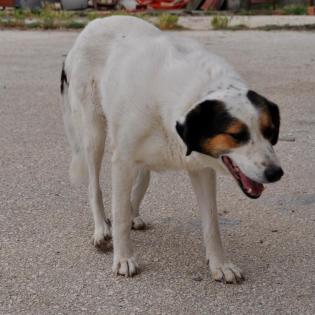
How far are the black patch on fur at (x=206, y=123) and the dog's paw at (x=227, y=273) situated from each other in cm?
89

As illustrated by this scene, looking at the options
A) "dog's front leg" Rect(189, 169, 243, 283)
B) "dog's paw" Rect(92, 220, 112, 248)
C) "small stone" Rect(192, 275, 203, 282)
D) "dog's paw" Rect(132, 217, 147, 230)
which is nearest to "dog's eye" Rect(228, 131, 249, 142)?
"dog's front leg" Rect(189, 169, 243, 283)

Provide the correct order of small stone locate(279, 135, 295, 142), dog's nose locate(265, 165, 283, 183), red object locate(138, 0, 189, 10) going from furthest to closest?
red object locate(138, 0, 189, 10)
small stone locate(279, 135, 295, 142)
dog's nose locate(265, 165, 283, 183)

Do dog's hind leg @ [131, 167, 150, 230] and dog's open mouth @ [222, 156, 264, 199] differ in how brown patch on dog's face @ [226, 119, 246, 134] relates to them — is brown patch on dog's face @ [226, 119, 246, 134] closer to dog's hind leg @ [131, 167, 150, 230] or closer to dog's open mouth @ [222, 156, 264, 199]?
dog's open mouth @ [222, 156, 264, 199]

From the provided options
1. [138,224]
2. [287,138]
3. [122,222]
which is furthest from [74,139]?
[287,138]

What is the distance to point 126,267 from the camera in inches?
169

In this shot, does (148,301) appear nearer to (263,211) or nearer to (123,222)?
(123,222)

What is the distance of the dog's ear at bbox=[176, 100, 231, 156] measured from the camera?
142 inches

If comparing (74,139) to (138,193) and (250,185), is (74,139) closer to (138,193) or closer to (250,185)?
(138,193)

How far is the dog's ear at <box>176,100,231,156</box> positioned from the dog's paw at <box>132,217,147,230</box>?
141cm

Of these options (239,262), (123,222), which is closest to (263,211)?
(239,262)

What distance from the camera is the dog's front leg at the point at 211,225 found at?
4254 mm

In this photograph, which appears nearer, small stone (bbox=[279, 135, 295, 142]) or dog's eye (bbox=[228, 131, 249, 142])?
dog's eye (bbox=[228, 131, 249, 142])

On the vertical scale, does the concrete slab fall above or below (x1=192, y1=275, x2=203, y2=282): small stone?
below

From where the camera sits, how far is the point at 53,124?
8.02 m
